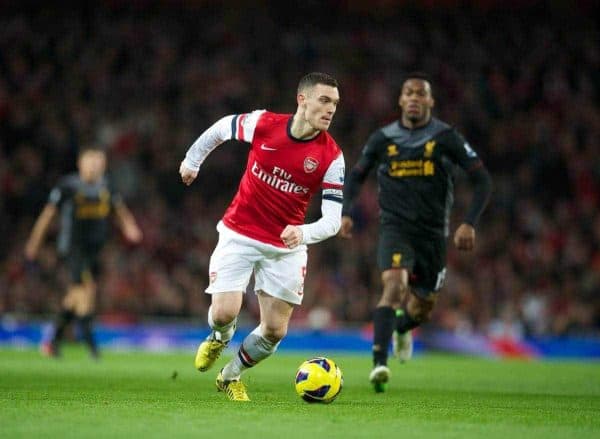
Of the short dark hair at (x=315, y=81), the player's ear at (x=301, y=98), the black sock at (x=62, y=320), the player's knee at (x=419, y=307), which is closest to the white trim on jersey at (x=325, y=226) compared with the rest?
the player's ear at (x=301, y=98)

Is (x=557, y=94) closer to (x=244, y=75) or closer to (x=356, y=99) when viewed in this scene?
(x=356, y=99)

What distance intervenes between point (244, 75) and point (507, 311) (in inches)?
316

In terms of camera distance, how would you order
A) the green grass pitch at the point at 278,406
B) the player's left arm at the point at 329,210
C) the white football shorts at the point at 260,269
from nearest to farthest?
1. the green grass pitch at the point at 278,406
2. the player's left arm at the point at 329,210
3. the white football shorts at the point at 260,269

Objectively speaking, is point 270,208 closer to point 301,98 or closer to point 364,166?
point 301,98

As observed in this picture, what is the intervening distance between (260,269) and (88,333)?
20.4ft

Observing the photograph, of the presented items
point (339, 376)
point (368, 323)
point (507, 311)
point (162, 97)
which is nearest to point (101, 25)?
point (162, 97)

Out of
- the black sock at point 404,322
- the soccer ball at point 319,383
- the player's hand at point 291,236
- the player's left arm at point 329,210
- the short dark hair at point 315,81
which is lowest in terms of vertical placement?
the soccer ball at point 319,383

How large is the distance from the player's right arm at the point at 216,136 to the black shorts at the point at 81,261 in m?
6.09

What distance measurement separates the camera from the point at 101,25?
23719 millimetres

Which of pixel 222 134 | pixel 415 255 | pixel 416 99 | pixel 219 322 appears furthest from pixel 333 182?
pixel 415 255

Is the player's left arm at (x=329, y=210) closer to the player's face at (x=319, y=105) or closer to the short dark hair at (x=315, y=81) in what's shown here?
the player's face at (x=319, y=105)

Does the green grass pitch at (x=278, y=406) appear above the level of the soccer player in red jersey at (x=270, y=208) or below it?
below

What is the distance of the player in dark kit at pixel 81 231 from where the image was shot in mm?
13453

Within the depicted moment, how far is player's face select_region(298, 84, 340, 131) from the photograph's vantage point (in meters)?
7.51
